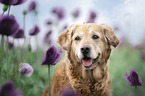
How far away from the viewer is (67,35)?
2.26 meters

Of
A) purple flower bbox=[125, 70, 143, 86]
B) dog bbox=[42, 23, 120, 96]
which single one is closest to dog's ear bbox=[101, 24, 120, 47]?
dog bbox=[42, 23, 120, 96]

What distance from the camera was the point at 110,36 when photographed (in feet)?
7.06

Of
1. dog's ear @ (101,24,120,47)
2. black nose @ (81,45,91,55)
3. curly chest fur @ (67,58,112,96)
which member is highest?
dog's ear @ (101,24,120,47)

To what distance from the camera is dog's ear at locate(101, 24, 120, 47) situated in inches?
82.5

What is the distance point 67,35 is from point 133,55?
3780 millimetres

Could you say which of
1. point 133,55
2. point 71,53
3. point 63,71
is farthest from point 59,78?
point 133,55

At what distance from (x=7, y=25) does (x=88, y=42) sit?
1116 millimetres

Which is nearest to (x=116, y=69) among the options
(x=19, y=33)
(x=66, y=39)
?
(x=66, y=39)

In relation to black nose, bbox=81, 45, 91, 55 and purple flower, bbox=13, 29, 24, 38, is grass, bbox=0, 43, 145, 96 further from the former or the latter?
black nose, bbox=81, 45, 91, 55

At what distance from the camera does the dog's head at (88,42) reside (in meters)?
1.90

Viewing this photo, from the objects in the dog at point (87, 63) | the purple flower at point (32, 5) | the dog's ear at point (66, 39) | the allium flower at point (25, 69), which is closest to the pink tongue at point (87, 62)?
the dog at point (87, 63)

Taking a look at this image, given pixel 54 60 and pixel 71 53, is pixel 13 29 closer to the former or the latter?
pixel 54 60

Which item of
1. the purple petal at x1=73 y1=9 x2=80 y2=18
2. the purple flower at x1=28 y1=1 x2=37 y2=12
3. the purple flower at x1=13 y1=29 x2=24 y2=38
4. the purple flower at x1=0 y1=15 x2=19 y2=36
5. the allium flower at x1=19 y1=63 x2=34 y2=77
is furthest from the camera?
the purple petal at x1=73 y1=9 x2=80 y2=18

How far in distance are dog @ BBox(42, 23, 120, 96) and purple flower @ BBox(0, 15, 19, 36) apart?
3.38 ft
